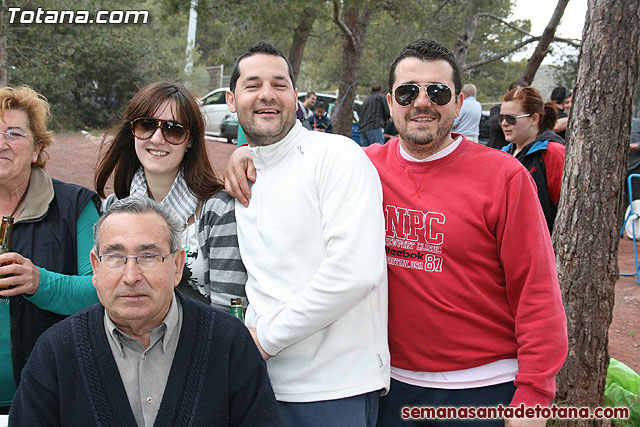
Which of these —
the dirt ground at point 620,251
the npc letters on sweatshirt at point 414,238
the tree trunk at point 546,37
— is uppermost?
the tree trunk at point 546,37

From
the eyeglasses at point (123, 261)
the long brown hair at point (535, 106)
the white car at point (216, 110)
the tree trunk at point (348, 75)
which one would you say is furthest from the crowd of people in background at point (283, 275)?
the white car at point (216, 110)

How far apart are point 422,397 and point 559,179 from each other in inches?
94.7

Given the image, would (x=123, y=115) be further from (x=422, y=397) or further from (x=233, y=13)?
(x=233, y=13)

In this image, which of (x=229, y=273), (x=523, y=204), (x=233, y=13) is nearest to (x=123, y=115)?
(x=229, y=273)

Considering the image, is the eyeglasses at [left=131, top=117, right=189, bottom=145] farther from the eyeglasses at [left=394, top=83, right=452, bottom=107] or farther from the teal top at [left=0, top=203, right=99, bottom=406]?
the eyeglasses at [left=394, top=83, right=452, bottom=107]

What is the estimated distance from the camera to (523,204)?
2.27 m

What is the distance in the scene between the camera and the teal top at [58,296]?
2.51 m

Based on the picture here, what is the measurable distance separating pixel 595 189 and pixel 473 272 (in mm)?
1609

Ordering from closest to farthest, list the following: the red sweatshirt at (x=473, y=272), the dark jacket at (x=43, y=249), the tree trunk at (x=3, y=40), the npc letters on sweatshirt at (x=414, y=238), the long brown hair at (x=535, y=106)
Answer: the red sweatshirt at (x=473, y=272) < the npc letters on sweatshirt at (x=414, y=238) < the dark jacket at (x=43, y=249) < the long brown hair at (x=535, y=106) < the tree trunk at (x=3, y=40)

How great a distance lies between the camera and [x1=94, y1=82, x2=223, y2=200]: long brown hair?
111 inches

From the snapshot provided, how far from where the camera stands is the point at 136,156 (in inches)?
122

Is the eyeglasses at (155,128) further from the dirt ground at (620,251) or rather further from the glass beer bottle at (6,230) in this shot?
the dirt ground at (620,251)

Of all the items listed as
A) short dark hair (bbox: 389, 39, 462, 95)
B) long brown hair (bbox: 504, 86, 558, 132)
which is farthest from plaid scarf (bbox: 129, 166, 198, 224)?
long brown hair (bbox: 504, 86, 558, 132)

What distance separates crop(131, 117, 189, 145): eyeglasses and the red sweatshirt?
1.15 m
